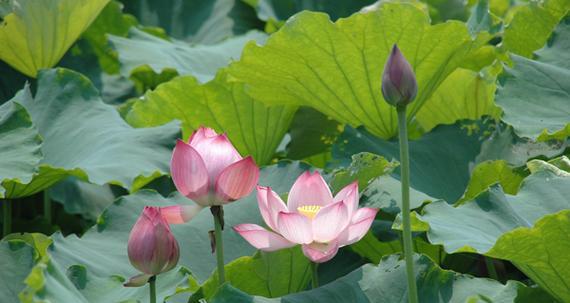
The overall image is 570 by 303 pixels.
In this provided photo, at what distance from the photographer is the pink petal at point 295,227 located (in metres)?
1.22

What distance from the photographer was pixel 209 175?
4.11 feet

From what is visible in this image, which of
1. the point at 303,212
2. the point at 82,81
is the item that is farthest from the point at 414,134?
the point at 303,212

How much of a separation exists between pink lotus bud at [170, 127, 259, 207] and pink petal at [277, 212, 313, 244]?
69 mm

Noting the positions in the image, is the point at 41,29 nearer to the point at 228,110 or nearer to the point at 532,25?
the point at 228,110

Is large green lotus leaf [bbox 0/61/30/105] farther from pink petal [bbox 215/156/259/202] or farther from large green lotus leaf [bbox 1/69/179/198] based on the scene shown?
pink petal [bbox 215/156/259/202]

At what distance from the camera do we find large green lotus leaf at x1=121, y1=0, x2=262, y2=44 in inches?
122

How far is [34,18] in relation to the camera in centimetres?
227

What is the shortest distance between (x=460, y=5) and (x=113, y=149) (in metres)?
1.54

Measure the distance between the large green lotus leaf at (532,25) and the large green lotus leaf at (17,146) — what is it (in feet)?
3.35

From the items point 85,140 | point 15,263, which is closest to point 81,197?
point 85,140

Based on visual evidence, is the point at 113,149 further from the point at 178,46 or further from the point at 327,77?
the point at 178,46

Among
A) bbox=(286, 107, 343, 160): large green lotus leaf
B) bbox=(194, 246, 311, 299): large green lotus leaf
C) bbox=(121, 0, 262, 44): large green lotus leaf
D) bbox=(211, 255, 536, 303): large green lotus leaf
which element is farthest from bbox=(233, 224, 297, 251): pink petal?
bbox=(121, 0, 262, 44): large green lotus leaf

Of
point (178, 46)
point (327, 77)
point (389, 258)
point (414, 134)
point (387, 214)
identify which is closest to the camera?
point (389, 258)

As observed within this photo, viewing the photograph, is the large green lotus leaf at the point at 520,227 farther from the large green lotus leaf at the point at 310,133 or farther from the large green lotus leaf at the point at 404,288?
the large green lotus leaf at the point at 310,133
